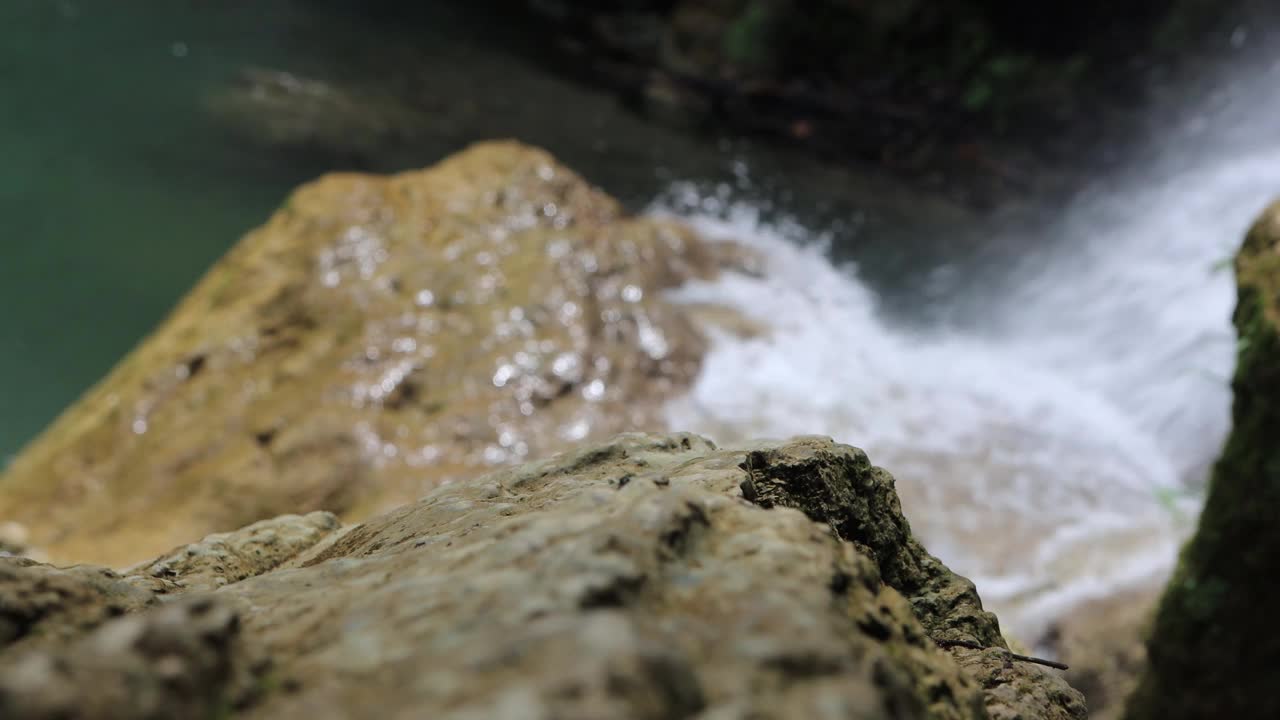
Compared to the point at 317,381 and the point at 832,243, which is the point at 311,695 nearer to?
the point at 317,381

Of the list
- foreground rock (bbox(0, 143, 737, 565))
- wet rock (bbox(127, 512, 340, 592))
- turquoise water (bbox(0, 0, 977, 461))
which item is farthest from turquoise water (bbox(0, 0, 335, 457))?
wet rock (bbox(127, 512, 340, 592))

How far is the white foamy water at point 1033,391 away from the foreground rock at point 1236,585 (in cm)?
229

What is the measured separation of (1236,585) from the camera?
2.09m

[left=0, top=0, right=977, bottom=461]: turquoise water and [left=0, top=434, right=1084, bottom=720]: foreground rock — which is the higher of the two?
[left=0, top=0, right=977, bottom=461]: turquoise water

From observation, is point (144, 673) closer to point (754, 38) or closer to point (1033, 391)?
point (1033, 391)

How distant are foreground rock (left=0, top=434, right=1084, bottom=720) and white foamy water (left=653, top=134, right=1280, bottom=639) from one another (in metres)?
3.41

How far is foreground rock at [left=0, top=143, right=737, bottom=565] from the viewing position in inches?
188

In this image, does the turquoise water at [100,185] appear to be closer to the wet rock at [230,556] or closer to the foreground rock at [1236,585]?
the wet rock at [230,556]

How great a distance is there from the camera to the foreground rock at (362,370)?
4.77 meters

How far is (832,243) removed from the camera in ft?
34.1

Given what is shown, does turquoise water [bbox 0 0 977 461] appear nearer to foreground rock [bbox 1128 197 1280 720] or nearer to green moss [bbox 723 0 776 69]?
green moss [bbox 723 0 776 69]

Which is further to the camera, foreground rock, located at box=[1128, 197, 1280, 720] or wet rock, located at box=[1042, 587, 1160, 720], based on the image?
wet rock, located at box=[1042, 587, 1160, 720]

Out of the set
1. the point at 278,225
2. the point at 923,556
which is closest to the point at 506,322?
the point at 278,225

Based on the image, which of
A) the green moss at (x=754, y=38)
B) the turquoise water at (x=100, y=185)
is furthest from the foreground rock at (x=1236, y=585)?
the green moss at (x=754, y=38)
